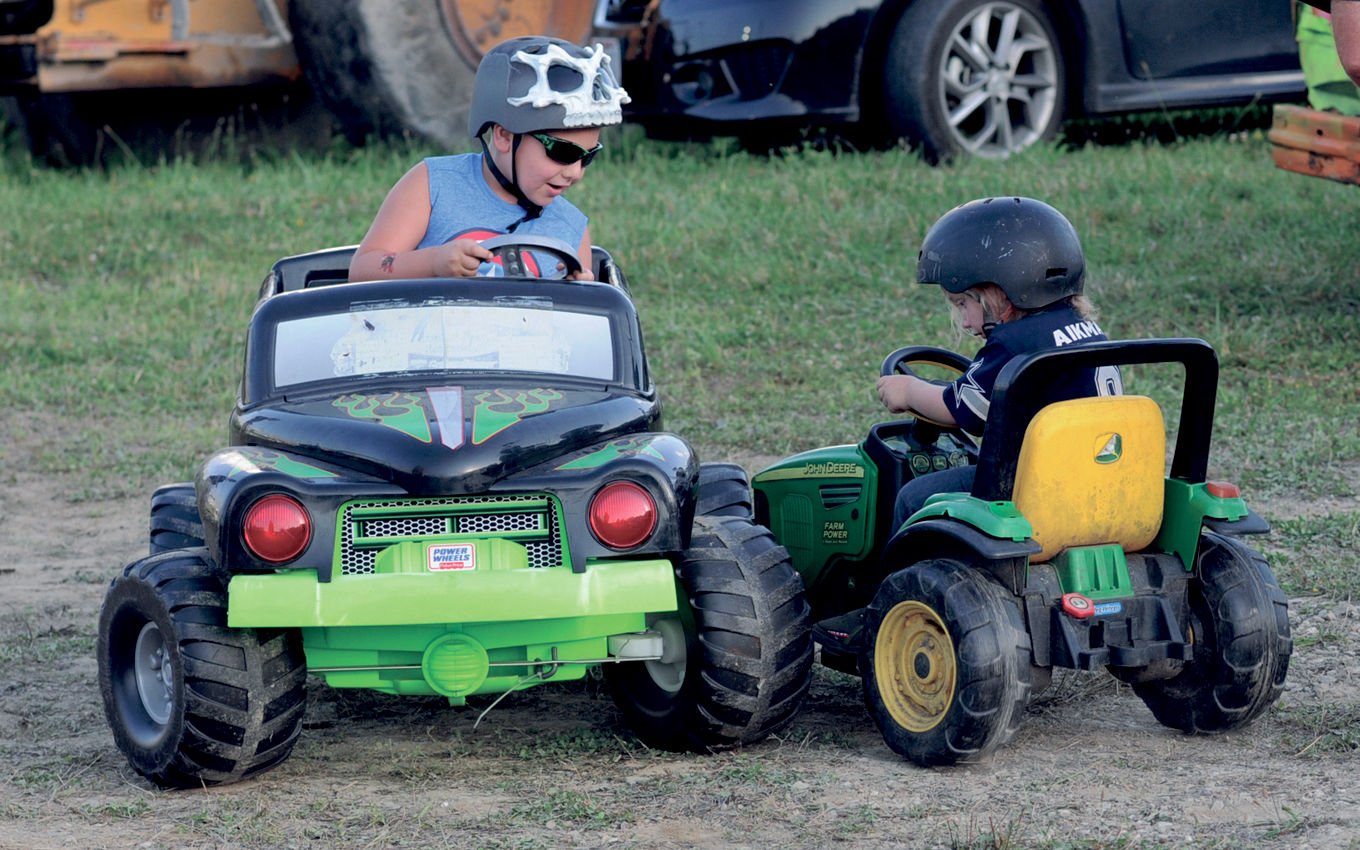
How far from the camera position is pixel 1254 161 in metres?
10.8

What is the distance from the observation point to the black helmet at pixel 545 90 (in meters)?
5.09

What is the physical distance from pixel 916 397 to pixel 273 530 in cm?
157

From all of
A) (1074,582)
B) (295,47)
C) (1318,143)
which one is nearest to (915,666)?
(1074,582)

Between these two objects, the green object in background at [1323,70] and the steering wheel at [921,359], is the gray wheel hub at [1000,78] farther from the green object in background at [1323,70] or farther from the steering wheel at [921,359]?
the steering wheel at [921,359]

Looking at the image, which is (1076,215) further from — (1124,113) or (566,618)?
(566,618)

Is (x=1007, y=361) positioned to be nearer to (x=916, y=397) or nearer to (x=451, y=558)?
(x=916, y=397)

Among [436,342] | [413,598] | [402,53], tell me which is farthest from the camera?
[402,53]

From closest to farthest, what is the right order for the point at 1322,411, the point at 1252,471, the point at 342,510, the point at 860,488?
the point at 342,510, the point at 860,488, the point at 1252,471, the point at 1322,411

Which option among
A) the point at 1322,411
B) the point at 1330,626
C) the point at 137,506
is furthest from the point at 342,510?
the point at 1322,411

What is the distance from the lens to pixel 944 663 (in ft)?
14.5

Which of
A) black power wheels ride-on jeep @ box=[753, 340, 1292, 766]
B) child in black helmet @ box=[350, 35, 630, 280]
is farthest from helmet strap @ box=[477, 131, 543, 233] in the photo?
black power wheels ride-on jeep @ box=[753, 340, 1292, 766]

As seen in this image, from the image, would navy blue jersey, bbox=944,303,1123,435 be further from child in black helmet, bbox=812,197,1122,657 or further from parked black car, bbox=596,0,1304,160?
parked black car, bbox=596,0,1304,160

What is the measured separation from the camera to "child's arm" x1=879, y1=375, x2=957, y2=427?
4.71m

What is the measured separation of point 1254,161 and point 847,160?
7.34ft
